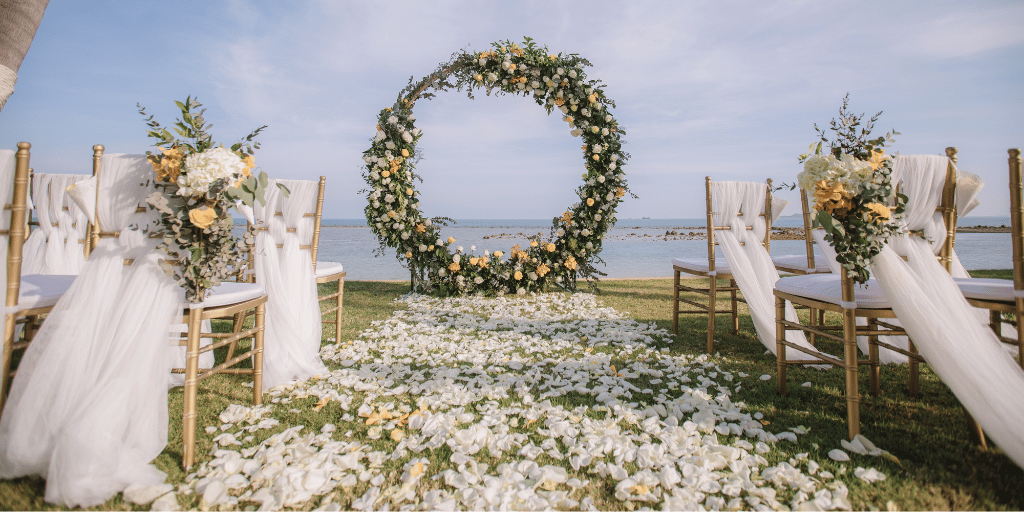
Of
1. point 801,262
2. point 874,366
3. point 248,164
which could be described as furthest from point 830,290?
point 248,164

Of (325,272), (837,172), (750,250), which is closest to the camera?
(837,172)

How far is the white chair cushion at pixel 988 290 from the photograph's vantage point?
1.85 m

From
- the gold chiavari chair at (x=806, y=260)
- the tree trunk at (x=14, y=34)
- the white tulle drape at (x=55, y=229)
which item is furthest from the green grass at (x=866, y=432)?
the tree trunk at (x=14, y=34)

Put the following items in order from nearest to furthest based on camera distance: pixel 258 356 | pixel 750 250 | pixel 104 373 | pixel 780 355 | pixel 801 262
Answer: pixel 104 373 < pixel 258 356 < pixel 780 355 < pixel 750 250 < pixel 801 262

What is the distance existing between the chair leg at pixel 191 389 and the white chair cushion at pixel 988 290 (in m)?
3.49

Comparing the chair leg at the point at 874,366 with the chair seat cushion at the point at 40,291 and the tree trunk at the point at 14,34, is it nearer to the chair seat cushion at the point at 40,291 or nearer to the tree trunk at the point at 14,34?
the chair seat cushion at the point at 40,291

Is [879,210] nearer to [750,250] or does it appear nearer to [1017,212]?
[1017,212]

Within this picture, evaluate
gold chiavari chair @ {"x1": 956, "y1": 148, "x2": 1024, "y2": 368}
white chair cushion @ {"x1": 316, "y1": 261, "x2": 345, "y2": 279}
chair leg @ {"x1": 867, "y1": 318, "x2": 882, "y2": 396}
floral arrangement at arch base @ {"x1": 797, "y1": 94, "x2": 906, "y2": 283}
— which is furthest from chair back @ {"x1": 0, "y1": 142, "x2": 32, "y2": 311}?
chair leg @ {"x1": 867, "y1": 318, "x2": 882, "y2": 396}

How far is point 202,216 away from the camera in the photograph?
6.02ft

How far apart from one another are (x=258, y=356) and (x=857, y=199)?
3.18 m

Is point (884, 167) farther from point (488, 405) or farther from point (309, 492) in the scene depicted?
point (309, 492)

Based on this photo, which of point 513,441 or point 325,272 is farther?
point 325,272

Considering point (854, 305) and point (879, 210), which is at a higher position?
point (879, 210)

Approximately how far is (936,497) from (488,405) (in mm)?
1871
